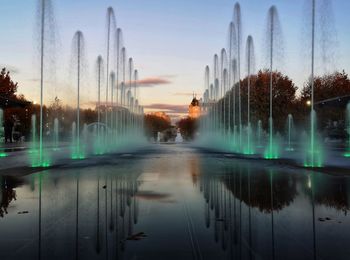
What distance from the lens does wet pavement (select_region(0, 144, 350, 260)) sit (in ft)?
19.3

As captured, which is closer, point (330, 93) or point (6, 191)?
point (6, 191)

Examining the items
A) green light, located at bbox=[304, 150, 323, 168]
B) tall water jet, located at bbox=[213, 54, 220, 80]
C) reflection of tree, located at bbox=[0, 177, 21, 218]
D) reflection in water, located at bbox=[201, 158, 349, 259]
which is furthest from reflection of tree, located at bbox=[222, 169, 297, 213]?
tall water jet, located at bbox=[213, 54, 220, 80]

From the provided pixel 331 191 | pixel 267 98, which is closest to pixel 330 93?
pixel 267 98

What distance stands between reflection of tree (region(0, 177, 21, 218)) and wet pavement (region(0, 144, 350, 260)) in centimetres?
3

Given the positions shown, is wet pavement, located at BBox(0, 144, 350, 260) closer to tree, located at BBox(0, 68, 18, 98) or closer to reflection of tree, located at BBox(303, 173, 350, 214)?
reflection of tree, located at BBox(303, 173, 350, 214)

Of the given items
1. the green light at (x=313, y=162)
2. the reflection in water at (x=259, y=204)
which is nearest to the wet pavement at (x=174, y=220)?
the reflection in water at (x=259, y=204)

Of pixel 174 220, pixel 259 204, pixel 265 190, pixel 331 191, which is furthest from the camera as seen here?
pixel 265 190

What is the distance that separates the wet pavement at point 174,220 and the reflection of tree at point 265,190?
3 centimetres

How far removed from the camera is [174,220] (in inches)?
310

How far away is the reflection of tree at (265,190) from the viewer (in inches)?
379

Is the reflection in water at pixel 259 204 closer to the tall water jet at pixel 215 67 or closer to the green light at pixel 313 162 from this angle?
the green light at pixel 313 162

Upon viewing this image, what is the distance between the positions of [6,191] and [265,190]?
714cm

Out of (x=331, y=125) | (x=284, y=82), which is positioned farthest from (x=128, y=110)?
(x=331, y=125)

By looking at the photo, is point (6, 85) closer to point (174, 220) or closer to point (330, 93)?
point (330, 93)
